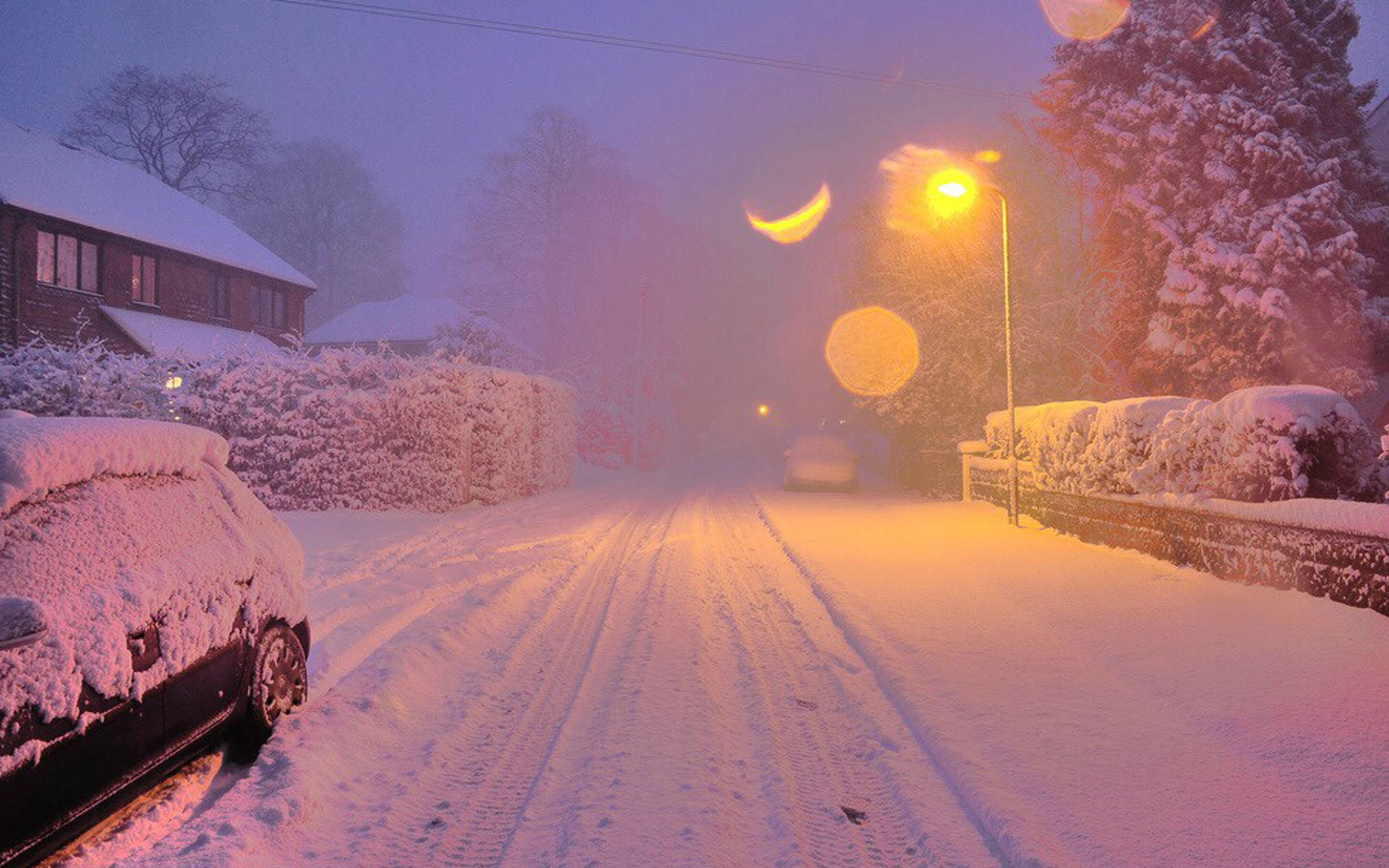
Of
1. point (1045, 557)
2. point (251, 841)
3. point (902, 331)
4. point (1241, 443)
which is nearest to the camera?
point (251, 841)

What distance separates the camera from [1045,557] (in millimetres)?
10609

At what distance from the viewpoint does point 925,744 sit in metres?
5.05

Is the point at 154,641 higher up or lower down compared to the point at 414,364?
lower down

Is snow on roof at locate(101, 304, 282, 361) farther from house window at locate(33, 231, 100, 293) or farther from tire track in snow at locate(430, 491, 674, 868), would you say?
tire track in snow at locate(430, 491, 674, 868)

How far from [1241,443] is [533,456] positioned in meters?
17.4

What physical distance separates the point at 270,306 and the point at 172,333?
6751 millimetres

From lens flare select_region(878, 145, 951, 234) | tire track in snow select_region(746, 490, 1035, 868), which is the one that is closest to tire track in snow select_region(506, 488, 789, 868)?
tire track in snow select_region(746, 490, 1035, 868)

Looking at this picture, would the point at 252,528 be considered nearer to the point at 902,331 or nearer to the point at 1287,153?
the point at 1287,153

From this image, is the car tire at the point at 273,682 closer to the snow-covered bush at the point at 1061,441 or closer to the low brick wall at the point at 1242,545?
the low brick wall at the point at 1242,545

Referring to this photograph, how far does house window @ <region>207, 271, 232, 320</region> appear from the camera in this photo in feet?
93.9

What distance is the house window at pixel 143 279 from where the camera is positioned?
25469mm

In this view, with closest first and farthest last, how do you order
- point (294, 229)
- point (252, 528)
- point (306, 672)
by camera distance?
point (252, 528)
point (306, 672)
point (294, 229)

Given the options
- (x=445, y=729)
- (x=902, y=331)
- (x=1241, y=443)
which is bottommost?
(x=445, y=729)

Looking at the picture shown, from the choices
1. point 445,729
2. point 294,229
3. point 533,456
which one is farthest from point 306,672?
point 294,229
